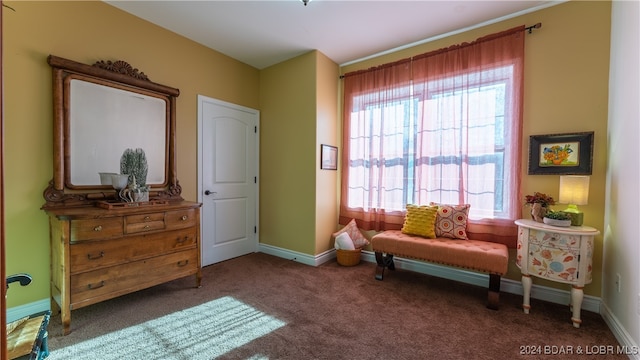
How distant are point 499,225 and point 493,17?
2.09 m

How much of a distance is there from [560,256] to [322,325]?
1.95 meters

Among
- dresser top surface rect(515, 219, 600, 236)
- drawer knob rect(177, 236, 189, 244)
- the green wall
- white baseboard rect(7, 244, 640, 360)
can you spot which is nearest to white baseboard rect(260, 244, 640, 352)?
white baseboard rect(7, 244, 640, 360)

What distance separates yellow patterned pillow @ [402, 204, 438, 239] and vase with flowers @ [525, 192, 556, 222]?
0.83m

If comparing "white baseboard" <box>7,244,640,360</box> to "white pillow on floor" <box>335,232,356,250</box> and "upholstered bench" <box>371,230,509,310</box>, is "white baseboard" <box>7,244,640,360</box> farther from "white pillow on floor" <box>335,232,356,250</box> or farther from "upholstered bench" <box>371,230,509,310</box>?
"upholstered bench" <box>371,230,509,310</box>

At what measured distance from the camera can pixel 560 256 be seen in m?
2.12

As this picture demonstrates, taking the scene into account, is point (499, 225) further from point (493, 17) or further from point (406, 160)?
point (493, 17)

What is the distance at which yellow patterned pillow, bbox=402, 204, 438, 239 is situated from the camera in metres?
2.86

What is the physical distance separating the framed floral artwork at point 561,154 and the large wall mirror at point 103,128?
369cm

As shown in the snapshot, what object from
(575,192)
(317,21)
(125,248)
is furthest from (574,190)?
(125,248)

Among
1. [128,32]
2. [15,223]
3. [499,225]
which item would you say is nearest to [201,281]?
[15,223]

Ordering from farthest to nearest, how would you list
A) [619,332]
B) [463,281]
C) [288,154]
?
[288,154] < [463,281] < [619,332]

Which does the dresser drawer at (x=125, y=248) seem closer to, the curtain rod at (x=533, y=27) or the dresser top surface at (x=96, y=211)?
the dresser top surface at (x=96, y=211)

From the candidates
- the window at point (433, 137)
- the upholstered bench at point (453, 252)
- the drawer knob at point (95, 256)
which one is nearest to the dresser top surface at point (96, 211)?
the drawer knob at point (95, 256)

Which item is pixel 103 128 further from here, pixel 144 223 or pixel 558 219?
pixel 558 219
